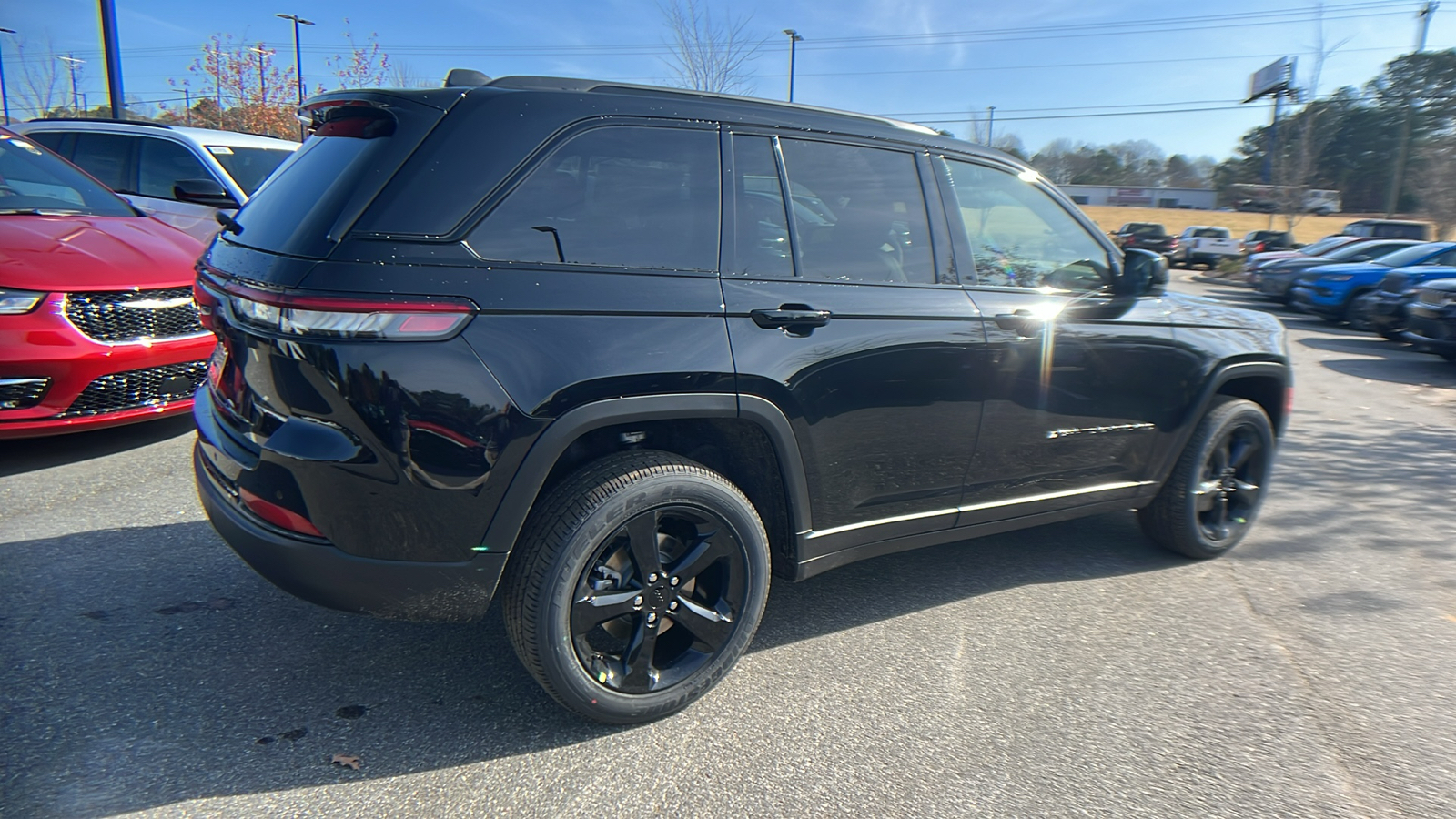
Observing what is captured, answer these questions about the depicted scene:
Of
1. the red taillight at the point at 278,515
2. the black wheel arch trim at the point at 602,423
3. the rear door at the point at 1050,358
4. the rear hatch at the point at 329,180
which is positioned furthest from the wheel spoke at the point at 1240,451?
the red taillight at the point at 278,515

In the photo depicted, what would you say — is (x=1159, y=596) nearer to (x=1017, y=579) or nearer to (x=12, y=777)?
(x=1017, y=579)

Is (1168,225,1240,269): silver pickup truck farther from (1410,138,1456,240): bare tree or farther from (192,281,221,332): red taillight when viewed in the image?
(192,281,221,332): red taillight

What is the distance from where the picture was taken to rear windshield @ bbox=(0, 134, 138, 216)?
527cm

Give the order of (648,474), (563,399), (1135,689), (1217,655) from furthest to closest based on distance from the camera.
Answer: (1217,655), (1135,689), (648,474), (563,399)

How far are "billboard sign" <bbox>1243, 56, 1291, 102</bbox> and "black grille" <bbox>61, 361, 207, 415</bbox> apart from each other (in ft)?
249

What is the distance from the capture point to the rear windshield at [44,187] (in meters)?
5.27

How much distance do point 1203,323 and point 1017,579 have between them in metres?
1.43

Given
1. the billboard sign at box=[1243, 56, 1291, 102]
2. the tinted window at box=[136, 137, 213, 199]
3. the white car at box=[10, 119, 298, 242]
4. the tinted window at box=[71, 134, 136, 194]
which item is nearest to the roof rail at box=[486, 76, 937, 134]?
the white car at box=[10, 119, 298, 242]

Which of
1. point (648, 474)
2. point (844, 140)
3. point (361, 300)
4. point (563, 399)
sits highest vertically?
point (844, 140)

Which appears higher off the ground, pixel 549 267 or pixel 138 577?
pixel 549 267

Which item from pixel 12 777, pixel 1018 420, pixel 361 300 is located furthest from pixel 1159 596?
pixel 12 777

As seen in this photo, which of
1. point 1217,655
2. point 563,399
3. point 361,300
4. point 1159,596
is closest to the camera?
point 361,300

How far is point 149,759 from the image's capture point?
2398mm

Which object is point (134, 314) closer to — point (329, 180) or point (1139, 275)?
point (329, 180)
